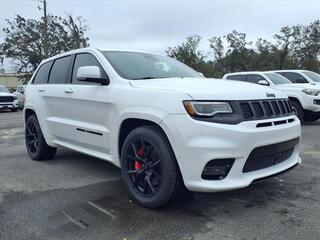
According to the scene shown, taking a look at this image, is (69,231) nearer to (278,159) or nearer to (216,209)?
(216,209)

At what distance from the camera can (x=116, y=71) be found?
462cm

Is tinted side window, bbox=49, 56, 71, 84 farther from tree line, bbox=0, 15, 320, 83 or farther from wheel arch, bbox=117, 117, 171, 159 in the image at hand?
tree line, bbox=0, 15, 320, 83

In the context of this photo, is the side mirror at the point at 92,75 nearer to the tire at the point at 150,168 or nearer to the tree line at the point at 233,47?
the tire at the point at 150,168

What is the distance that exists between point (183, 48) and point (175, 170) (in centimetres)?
4611

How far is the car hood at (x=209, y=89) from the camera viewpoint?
3.68 m

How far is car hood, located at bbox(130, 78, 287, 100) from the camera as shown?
3680 mm

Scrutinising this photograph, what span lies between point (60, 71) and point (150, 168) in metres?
2.66

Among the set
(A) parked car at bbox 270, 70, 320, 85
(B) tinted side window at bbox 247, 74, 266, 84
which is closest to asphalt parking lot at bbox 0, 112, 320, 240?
(B) tinted side window at bbox 247, 74, 266, 84

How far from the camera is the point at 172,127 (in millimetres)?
3662

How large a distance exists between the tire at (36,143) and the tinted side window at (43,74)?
2.01 feet

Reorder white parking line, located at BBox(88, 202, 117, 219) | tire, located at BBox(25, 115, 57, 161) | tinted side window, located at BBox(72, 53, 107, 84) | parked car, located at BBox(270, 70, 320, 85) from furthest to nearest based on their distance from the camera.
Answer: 1. parked car, located at BBox(270, 70, 320, 85)
2. tire, located at BBox(25, 115, 57, 161)
3. tinted side window, located at BBox(72, 53, 107, 84)
4. white parking line, located at BBox(88, 202, 117, 219)

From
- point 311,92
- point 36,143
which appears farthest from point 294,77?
point 36,143

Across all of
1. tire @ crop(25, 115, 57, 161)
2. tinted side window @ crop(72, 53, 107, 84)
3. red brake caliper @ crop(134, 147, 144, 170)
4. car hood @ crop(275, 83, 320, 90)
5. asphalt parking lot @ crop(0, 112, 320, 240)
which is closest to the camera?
asphalt parking lot @ crop(0, 112, 320, 240)

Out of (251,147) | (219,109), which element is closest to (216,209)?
(251,147)
